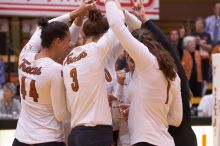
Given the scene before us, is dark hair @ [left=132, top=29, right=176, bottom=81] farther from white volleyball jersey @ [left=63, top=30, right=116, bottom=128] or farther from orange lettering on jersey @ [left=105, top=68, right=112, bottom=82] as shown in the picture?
orange lettering on jersey @ [left=105, top=68, right=112, bottom=82]

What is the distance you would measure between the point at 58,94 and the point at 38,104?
18 cm

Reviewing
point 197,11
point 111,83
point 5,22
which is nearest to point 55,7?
point 5,22

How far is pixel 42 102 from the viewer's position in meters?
4.04

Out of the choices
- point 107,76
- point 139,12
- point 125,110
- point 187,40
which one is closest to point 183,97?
point 125,110

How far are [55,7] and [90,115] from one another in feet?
19.1

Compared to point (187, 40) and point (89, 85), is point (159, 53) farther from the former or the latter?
point (187, 40)

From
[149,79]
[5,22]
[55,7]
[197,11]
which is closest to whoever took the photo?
[149,79]

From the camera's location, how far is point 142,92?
3.75m

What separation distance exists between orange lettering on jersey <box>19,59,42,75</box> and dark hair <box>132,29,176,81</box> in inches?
27.1

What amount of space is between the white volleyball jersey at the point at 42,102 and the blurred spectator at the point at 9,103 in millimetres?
3672

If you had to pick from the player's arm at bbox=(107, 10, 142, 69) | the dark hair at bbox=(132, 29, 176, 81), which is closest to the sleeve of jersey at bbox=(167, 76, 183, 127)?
the dark hair at bbox=(132, 29, 176, 81)

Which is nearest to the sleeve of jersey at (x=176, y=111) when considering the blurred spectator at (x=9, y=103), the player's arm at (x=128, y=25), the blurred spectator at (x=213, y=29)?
the player's arm at (x=128, y=25)

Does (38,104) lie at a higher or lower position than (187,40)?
higher

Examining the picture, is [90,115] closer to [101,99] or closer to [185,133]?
[101,99]
